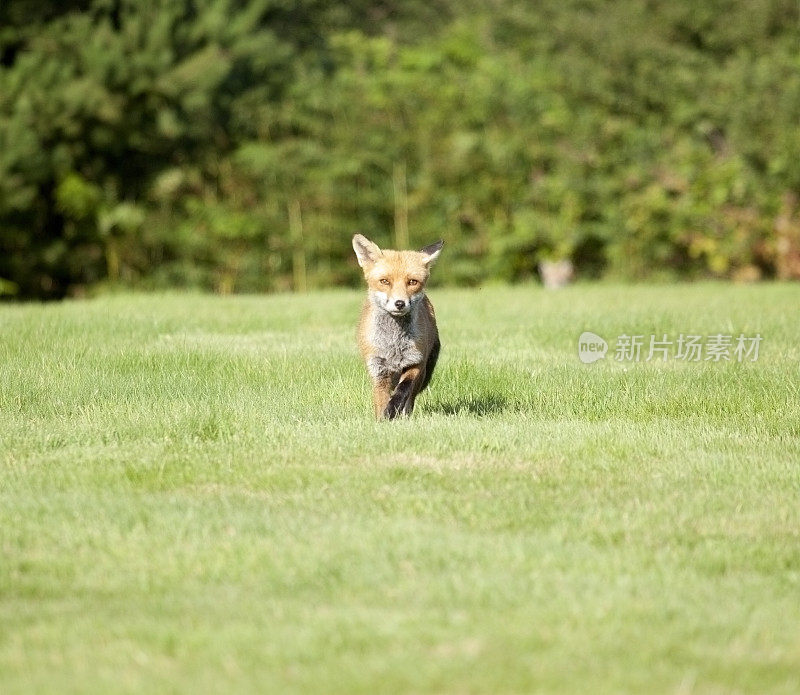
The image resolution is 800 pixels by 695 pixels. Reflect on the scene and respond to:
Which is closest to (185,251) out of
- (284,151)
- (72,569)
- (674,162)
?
(284,151)

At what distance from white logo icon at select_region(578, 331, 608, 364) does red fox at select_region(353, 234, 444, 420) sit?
9.28ft

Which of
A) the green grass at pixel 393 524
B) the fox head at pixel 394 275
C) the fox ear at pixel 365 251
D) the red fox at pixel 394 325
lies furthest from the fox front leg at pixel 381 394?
the fox ear at pixel 365 251

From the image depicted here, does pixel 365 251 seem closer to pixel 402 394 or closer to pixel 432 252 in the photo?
pixel 432 252

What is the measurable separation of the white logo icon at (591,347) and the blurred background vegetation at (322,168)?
9.57 metres

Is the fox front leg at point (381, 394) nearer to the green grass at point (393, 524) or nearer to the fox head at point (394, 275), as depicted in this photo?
the green grass at point (393, 524)

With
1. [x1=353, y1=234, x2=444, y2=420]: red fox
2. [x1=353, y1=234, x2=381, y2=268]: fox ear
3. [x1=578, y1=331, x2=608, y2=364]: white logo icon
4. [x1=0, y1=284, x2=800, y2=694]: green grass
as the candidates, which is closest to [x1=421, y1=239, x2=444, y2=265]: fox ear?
[x1=353, y1=234, x2=444, y2=420]: red fox

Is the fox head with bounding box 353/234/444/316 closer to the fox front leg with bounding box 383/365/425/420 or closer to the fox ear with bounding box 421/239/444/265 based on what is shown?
the fox ear with bounding box 421/239/444/265

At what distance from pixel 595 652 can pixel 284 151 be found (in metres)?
17.6

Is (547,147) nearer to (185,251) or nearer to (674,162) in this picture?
(674,162)

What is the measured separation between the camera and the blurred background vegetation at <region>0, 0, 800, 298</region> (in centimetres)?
2045

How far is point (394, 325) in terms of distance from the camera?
7.59m

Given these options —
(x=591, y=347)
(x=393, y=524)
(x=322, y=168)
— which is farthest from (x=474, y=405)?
(x=322, y=168)

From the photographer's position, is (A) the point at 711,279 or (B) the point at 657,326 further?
(A) the point at 711,279

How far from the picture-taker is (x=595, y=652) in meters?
3.98
